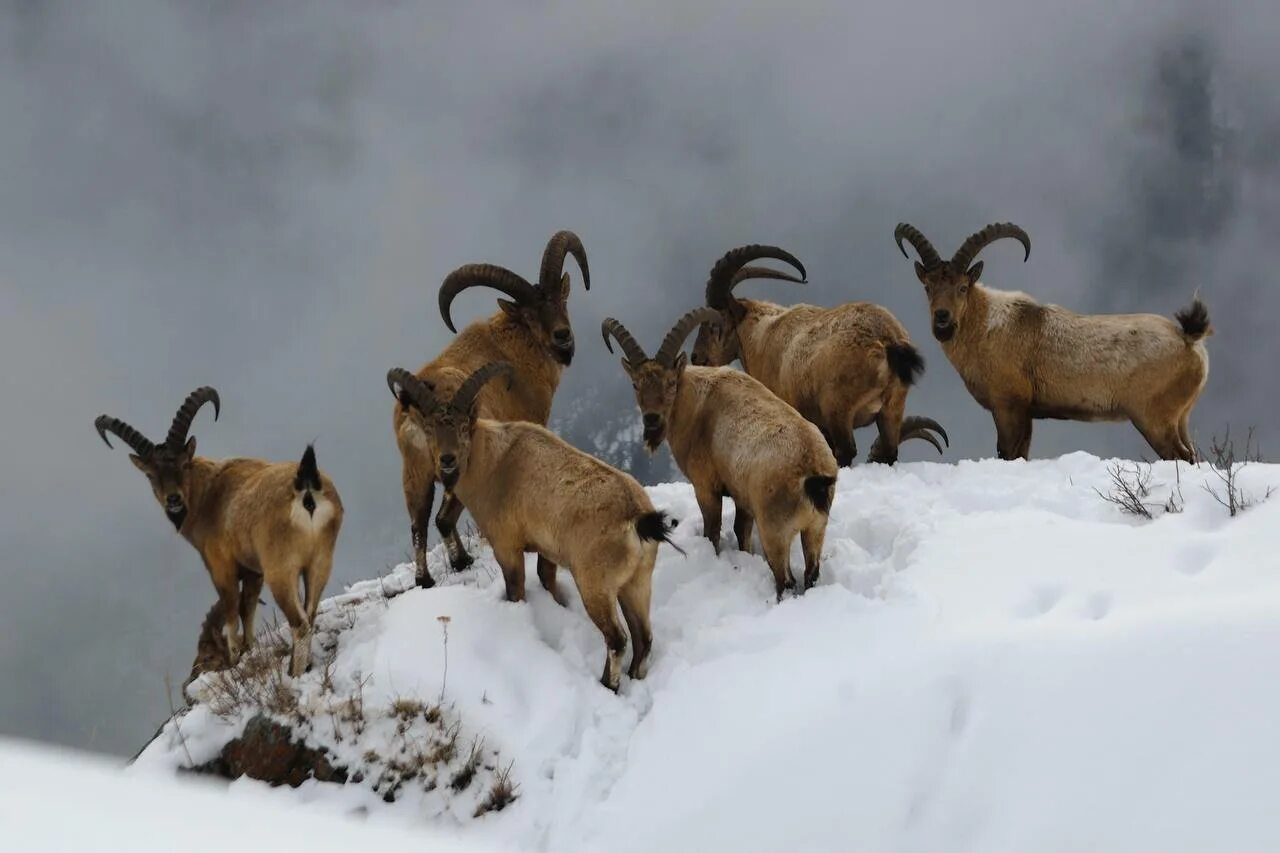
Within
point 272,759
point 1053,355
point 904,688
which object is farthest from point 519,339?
point 904,688

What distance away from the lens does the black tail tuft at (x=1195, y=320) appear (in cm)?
1134

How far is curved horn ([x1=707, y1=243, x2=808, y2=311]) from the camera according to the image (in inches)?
543

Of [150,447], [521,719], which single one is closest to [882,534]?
[521,719]

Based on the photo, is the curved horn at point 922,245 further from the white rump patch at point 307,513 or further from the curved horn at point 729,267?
the white rump patch at point 307,513

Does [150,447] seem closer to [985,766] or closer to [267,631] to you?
[267,631]

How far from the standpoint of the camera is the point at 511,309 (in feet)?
40.6

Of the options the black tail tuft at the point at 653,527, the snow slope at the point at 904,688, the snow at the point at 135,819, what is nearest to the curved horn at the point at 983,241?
the snow slope at the point at 904,688

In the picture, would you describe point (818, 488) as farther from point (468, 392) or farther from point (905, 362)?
point (905, 362)

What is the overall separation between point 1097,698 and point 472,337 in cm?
810

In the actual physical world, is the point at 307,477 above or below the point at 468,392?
below

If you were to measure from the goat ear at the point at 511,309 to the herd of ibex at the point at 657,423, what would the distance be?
0.04 metres

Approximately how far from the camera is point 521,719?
7.91 m

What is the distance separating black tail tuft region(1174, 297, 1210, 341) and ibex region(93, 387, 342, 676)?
9.19 metres

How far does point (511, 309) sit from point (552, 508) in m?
4.41
